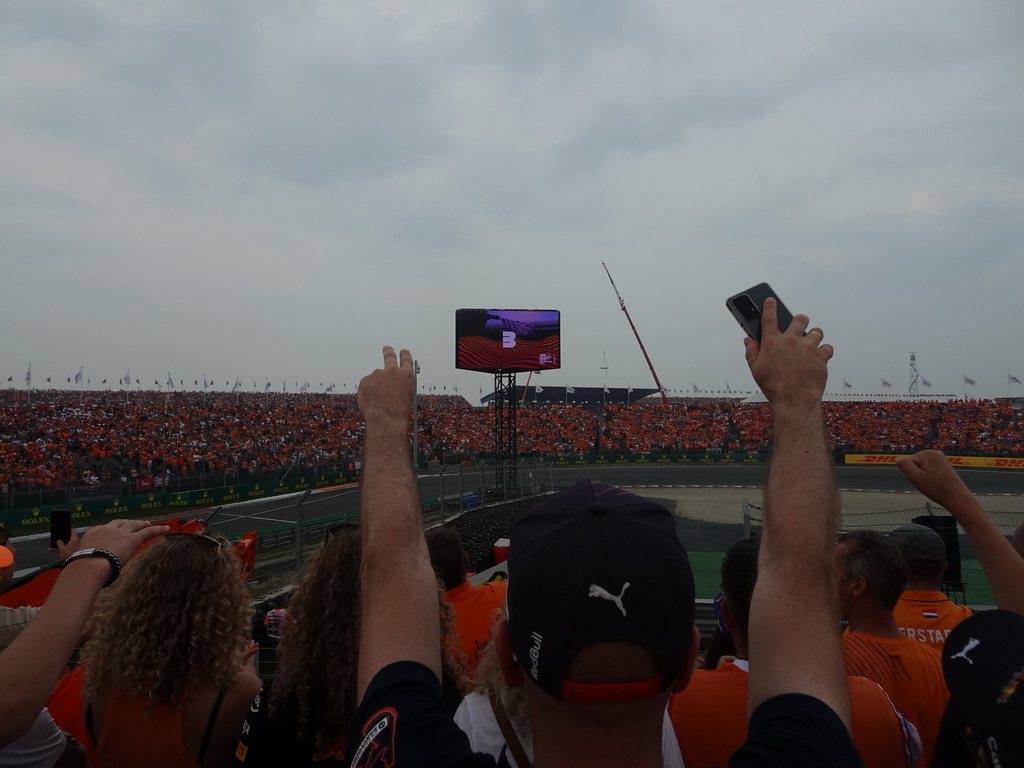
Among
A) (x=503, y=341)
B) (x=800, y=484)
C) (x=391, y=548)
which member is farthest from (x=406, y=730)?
(x=503, y=341)

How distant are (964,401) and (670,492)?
42834 mm

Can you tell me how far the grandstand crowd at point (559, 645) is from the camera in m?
0.94

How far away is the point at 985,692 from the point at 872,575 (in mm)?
1780

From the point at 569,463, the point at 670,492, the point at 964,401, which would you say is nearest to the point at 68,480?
the point at 670,492

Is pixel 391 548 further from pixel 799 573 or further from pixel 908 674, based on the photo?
pixel 908 674

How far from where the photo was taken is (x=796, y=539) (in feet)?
4.17

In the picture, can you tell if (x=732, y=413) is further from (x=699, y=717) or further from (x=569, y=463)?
(x=699, y=717)

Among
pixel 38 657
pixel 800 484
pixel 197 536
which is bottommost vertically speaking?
pixel 38 657

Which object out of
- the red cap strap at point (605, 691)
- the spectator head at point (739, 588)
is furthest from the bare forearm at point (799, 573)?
the spectator head at point (739, 588)

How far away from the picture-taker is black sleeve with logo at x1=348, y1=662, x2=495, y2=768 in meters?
0.98

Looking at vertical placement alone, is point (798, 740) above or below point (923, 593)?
above

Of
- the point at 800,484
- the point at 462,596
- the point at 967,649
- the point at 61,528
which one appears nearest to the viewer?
the point at 967,649

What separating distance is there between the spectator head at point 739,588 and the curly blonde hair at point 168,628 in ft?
6.63

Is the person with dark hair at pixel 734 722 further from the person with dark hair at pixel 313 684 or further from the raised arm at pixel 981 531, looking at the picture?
the person with dark hair at pixel 313 684
